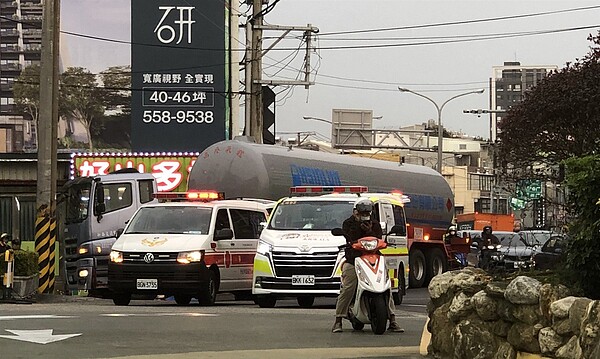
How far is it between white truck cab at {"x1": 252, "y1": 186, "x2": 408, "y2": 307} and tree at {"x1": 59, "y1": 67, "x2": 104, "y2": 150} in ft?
108

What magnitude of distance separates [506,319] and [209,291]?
11.4 m

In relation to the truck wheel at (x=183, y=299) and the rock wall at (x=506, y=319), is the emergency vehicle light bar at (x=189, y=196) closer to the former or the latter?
the truck wheel at (x=183, y=299)

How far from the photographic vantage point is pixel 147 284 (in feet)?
66.1

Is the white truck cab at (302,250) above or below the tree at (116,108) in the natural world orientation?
below

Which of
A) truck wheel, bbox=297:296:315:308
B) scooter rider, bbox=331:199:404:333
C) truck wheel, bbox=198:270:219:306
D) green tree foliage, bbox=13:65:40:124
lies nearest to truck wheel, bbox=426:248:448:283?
truck wheel, bbox=297:296:315:308

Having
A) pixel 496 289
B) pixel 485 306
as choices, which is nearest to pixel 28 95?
pixel 485 306

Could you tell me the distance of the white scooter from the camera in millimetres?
13648

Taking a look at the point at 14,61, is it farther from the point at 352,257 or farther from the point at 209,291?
the point at 352,257

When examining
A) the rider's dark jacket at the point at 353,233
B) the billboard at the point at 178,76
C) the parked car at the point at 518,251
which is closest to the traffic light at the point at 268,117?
the billboard at the point at 178,76

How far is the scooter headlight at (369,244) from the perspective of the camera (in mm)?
13781

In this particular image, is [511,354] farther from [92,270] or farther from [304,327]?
[92,270]

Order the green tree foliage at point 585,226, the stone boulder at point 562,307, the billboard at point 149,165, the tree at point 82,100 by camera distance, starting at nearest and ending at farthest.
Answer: the stone boulder at point 562,307
the green tree foliage at point 585,226
the billboard at point 149,165
the tree at point 82,100

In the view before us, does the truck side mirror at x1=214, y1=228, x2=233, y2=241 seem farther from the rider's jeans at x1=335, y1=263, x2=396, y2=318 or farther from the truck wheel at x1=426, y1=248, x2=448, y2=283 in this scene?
the truck wheel at x1=426, y1=248, x2=448, y2=283

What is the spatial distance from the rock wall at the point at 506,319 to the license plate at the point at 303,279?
7.53 m
